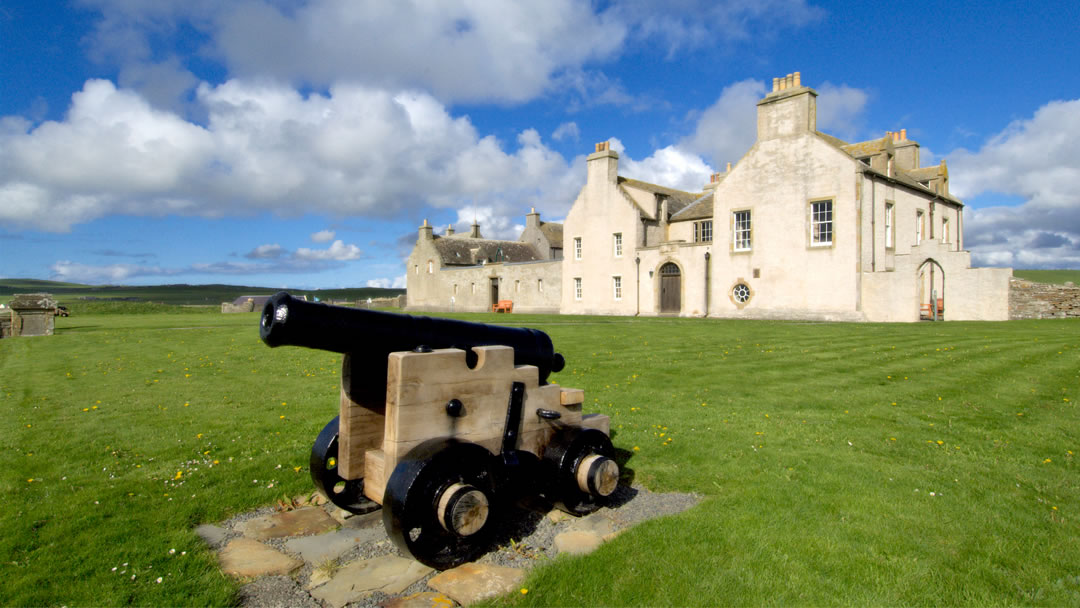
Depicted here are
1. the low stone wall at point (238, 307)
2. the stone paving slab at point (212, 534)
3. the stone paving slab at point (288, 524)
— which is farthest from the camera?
the low stone wall at point (238, 307)

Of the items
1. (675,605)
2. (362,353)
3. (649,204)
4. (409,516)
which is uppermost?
(649,204)

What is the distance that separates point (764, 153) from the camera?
27.6 m

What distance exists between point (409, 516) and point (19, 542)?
96.5 inches

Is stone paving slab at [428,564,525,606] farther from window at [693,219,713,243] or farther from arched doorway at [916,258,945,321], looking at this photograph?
window at [693,219,713,243]

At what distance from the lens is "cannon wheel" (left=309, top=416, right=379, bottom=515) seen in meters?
4.27

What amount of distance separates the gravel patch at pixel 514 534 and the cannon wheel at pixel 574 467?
0.11 meters

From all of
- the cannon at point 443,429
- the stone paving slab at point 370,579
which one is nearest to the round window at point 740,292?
the cannon at point 443,429

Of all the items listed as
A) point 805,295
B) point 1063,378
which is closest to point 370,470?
point 1063,378

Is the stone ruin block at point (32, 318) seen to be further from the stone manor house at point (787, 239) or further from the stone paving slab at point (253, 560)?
the stone manor house at point (787, 239)

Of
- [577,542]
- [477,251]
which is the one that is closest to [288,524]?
[577,542]

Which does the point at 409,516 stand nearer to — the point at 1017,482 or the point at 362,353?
the point at 362,353

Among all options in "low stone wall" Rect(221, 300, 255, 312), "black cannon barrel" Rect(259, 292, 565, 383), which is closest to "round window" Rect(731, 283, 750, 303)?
"black cannon barrel" Rect(259, 292, 565, 383)

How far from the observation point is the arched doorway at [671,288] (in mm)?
31391

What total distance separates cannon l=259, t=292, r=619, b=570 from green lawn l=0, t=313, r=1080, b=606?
0.58 metres
